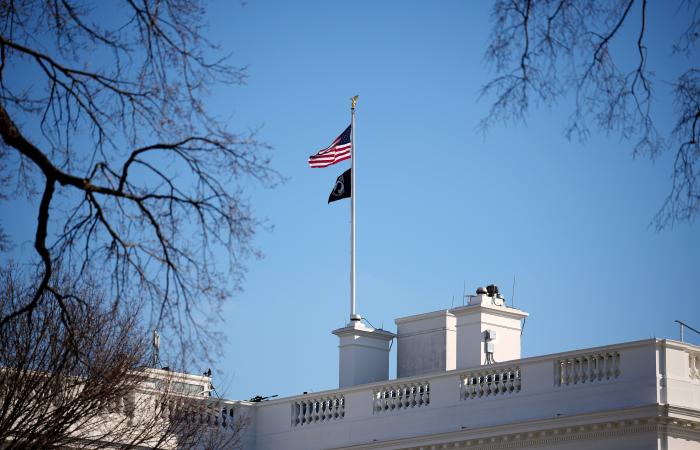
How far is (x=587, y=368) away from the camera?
112ft

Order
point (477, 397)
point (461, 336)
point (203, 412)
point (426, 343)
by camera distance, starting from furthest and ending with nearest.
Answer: point (426, 343), point (461, 336), point (203, 412), point (477, 397)

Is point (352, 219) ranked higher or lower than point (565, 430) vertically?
higher

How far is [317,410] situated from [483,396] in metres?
6.25

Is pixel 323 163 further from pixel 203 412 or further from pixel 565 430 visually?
pixel 565 430

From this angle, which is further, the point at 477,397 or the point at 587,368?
the point at 477,397

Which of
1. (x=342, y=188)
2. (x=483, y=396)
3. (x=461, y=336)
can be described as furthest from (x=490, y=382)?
(x=342, y=188)

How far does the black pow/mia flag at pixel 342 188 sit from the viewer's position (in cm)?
4675

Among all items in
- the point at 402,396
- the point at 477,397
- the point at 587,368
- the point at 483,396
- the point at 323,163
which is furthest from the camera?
the point at 323,163

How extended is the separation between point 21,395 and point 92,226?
1755 centimetres

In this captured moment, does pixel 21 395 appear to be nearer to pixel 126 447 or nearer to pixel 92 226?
pixel 126 447

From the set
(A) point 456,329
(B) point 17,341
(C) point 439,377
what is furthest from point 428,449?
(B) point 17,341

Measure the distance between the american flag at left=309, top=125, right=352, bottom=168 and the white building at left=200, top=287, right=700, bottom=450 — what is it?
20.0ft

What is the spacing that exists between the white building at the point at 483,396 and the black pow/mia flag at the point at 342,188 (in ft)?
17.5

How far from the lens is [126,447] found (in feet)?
115
